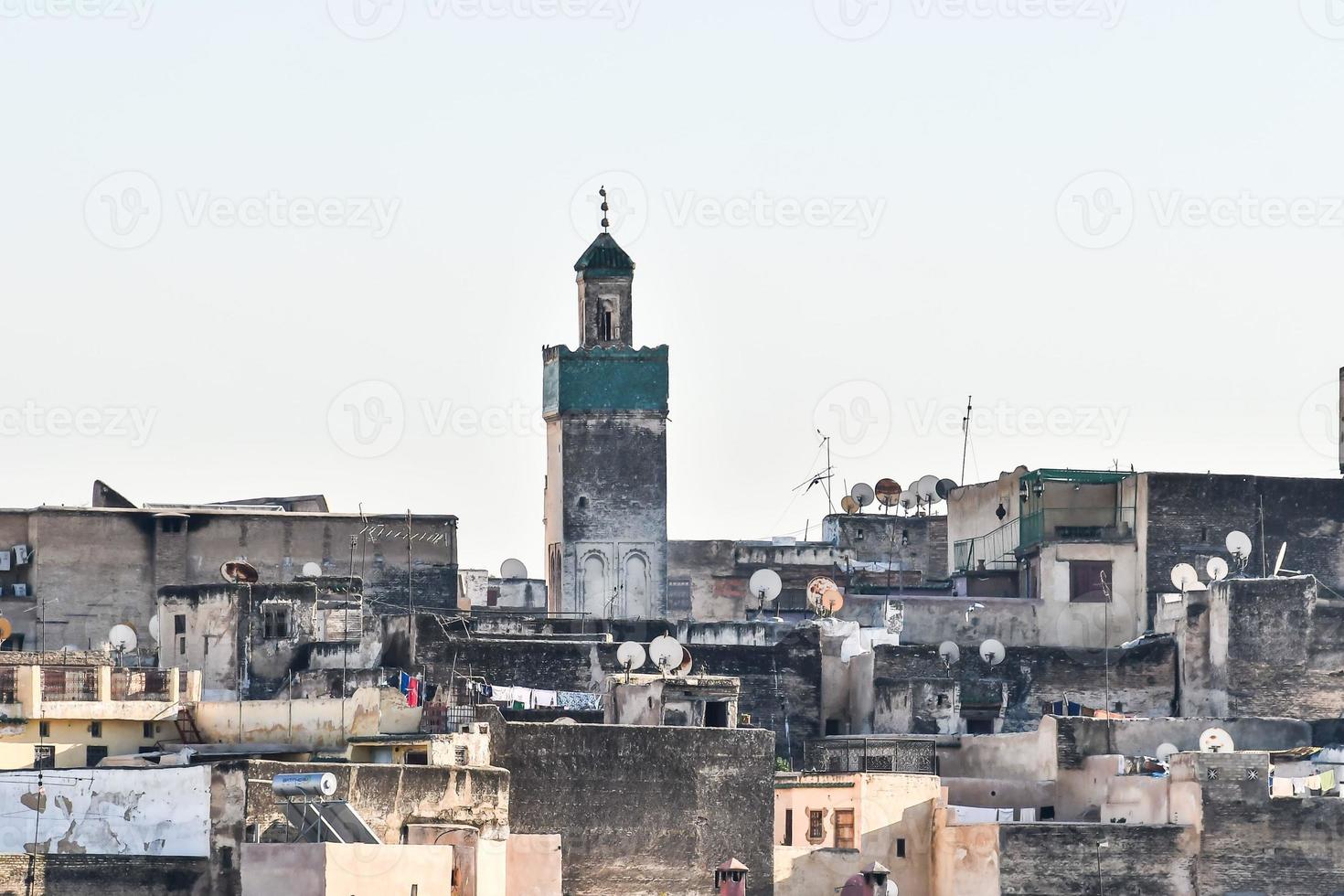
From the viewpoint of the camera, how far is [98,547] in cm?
7025

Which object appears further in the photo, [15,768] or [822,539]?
[822,539]

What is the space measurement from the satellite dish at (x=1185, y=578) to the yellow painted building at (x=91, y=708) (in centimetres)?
1823

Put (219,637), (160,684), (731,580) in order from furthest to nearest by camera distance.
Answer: (731,580), (219,637), (160,684)

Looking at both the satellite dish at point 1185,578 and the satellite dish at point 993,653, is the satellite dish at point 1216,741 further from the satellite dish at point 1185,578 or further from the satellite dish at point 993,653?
the satellite dish at point 1185,578

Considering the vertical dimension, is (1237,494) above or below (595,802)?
above

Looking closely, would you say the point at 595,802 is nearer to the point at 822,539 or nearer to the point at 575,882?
the point at 575,882

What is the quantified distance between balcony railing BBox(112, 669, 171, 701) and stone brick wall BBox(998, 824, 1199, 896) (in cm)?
1334

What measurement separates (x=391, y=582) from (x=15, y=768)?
1764cm

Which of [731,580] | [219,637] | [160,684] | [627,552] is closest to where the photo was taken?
[160,684]

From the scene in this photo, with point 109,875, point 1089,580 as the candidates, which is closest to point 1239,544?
point 1089,580

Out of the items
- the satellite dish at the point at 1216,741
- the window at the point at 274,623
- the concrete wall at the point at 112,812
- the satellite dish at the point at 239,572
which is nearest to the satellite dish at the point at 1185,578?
the satellite dish at the point at 1216,741

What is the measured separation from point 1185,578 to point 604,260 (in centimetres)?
1223

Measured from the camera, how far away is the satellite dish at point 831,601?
2709 inches

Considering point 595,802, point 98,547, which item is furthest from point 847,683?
point 98,547
